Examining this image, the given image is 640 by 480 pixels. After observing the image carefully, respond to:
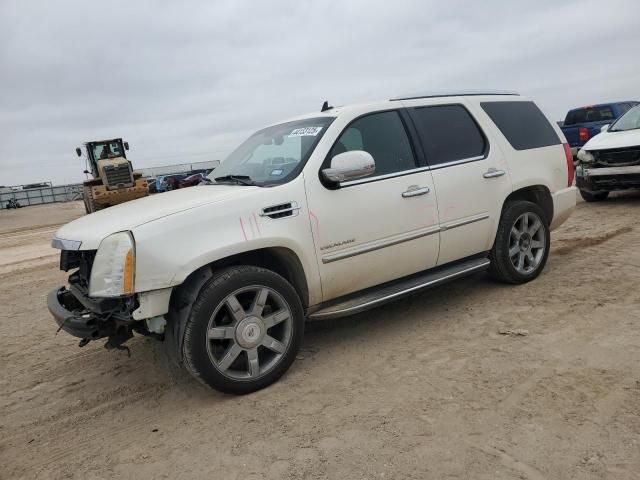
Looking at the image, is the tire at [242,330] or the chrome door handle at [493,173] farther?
the chrome door handle at [493,173]

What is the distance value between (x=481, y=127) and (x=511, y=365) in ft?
7.46

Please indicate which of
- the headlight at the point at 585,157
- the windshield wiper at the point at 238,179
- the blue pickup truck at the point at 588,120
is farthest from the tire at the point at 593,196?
the windshield wiper at the point at 238,179

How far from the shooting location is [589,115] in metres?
15.4

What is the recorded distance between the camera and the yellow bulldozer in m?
20.2

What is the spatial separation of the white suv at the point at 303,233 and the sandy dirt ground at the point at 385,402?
39 centimetres

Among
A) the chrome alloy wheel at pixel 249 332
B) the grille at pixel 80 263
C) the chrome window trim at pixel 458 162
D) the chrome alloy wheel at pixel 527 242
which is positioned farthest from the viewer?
the chrome alloy wheel at pixel 527 242

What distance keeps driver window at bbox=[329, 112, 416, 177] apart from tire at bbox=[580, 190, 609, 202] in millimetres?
6996

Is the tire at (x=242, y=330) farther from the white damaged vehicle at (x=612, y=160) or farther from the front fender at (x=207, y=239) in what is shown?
the white damaged vehicle at (x=612, y=160)

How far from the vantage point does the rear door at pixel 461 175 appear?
4.24 meters

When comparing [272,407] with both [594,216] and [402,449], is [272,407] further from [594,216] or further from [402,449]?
[594,216]

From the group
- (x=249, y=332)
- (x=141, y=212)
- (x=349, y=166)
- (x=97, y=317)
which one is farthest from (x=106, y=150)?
(x=249, y=332)

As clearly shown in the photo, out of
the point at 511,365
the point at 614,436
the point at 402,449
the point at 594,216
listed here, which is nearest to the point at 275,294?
the point at 402,449

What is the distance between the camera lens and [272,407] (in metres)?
3.17

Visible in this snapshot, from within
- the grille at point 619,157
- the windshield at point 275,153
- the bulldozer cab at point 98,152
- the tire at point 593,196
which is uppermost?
the bulldozer cab at point 98,152
